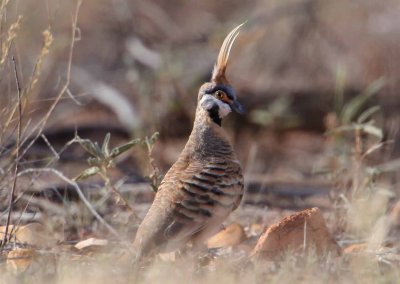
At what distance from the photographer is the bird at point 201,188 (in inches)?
204

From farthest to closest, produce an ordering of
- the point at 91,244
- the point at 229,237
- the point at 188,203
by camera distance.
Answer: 1. the point at 229,237
2. the point at 91,244
3. the point at 188,203

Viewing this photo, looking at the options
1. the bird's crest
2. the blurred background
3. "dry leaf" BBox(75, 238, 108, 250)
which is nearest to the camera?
the bird's crest

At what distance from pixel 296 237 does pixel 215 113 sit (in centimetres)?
95

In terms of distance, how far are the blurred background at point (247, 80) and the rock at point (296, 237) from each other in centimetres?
Result: 285


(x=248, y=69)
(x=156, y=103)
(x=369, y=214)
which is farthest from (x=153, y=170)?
(x=248, y=69)

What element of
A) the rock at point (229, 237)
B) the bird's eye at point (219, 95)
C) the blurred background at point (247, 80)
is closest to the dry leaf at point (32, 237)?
the rock at point (229, 237)

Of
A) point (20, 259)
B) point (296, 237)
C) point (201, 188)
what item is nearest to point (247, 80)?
point (296, 237)

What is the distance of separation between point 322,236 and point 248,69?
644cm

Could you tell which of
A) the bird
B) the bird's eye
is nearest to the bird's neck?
the bird

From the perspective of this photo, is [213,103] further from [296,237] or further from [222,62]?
[296,237]

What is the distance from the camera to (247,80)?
11.7 m

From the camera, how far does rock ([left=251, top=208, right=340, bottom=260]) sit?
5.62m

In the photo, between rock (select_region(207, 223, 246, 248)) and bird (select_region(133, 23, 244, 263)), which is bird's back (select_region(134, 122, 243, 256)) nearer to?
bird (select_region(133, 23, 244, 263))

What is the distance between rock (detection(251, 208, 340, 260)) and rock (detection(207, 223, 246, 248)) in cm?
66
